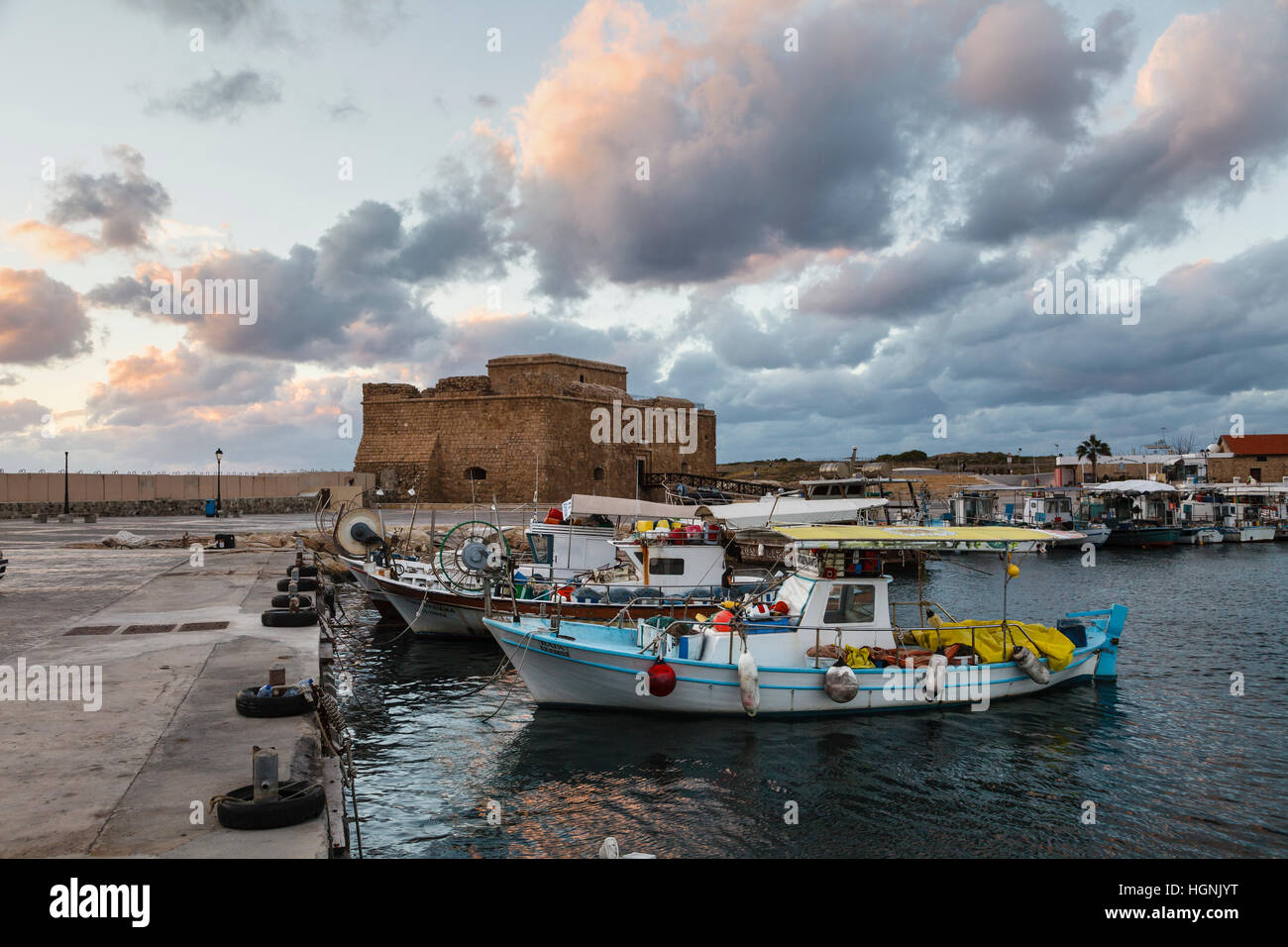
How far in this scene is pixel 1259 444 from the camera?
236 ft

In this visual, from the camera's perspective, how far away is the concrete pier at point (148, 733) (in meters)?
5.52

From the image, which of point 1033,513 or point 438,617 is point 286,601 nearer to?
point 438,617

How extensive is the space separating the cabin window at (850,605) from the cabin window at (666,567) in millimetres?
4748

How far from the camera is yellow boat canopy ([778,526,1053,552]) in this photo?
12408mm

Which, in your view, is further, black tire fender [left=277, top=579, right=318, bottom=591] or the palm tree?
the palm tree

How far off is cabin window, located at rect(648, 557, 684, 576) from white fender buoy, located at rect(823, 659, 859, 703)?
5.35 metres

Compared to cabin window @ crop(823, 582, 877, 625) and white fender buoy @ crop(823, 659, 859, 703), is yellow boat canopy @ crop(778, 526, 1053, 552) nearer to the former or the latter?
cabin window @ crop(823, 582, 877, 625)

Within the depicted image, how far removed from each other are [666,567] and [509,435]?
31477 mm

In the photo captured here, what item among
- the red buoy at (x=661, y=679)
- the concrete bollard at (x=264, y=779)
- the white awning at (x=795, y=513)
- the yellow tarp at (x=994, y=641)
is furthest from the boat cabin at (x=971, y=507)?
the concrete bollard at (x=264, y=779)

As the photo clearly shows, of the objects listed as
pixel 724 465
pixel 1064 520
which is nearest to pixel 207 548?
pixel 1064 520

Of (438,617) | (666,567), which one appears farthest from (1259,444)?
(438,617)

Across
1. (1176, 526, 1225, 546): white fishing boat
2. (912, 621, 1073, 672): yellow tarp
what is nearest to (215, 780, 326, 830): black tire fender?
(912, 621, 1073, 672): yellow tarp
